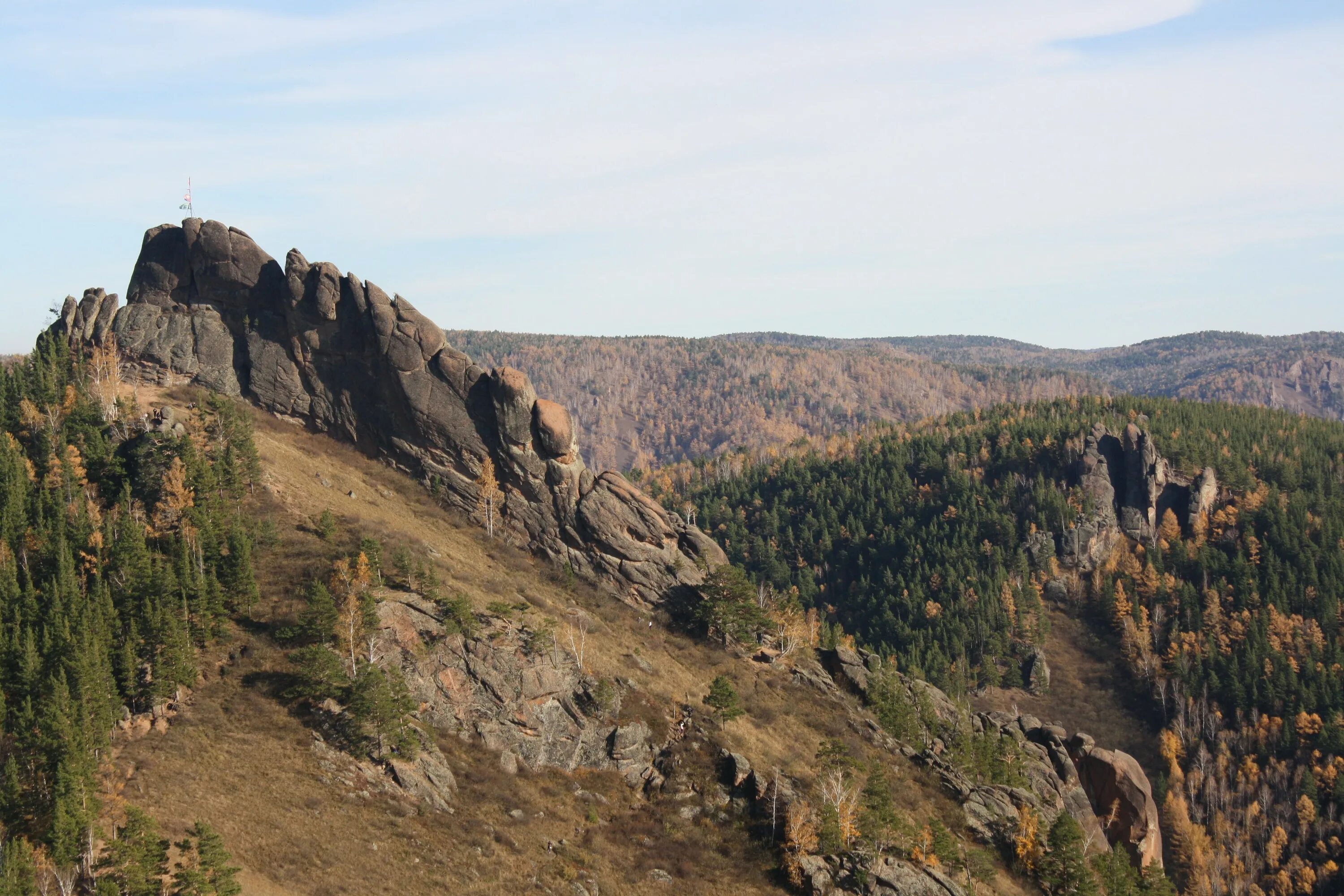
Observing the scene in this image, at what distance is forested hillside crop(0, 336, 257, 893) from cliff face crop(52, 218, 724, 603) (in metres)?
12.3

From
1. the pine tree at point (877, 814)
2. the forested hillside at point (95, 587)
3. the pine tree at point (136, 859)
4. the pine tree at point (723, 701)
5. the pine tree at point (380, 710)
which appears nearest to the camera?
the pine tree at point (136, 859)

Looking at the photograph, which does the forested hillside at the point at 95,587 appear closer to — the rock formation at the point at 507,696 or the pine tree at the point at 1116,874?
the rock formation at the point at 507,696

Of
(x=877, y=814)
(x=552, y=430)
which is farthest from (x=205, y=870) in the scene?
(x=552, y=430)

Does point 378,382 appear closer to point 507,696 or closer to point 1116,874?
point 507,696

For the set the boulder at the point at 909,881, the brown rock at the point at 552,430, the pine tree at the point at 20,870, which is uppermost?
the brown rock at the point at 552,430

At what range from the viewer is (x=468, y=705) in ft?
276

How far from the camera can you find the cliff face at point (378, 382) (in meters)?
121

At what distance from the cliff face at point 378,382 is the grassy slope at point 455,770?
252 inches

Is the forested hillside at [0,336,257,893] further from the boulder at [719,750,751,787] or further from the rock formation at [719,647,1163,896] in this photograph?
the rock formation at [719,647,1163,896]

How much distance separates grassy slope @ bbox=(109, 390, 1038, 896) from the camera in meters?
63.4

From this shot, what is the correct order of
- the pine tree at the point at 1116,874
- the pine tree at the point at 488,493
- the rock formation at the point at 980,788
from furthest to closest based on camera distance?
the pine tree at the point at 488,493
the pine tree at the point at 1116,874
the rock formation at the point at 980,788

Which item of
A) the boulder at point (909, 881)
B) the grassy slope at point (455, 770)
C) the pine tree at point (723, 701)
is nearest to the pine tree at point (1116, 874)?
the grassy slope at point (455, 770)

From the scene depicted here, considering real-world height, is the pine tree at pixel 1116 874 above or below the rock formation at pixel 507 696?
below

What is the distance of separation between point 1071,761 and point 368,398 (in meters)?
98.0
